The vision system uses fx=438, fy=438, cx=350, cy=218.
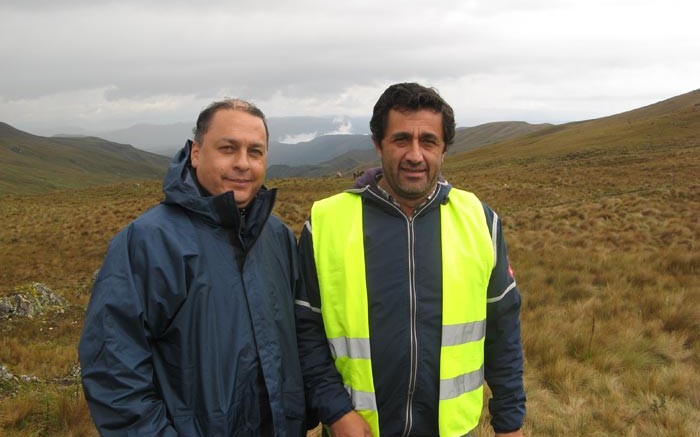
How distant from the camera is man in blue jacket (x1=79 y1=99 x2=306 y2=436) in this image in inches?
77.1

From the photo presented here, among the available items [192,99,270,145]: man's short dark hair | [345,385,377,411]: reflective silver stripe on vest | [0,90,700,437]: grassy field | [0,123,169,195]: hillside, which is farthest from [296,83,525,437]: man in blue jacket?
[0,123,169,195]: hillside

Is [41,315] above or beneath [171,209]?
beneath

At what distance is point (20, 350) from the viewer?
24.4 ft

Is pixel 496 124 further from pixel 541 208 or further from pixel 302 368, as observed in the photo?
pixel 302 368

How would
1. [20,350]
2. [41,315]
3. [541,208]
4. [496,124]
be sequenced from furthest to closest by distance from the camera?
[496,124]
[541,208]
[41,315]
[20,350]

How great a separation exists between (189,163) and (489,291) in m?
2.02

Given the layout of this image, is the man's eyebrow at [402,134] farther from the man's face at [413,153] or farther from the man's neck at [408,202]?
the man's neck at [408,202]

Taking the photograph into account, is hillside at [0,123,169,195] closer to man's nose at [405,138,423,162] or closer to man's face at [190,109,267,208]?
man's face at [190,109,267,208]

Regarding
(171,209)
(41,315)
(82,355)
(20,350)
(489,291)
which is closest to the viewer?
(82,355)

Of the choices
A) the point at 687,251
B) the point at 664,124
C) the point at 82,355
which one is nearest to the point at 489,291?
the point at 82,355

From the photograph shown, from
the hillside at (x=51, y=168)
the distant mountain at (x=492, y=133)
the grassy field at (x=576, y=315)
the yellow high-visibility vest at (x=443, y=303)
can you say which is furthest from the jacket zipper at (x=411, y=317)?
the distant mountain at (x=492, y=133)

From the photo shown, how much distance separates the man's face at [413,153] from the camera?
2.68m

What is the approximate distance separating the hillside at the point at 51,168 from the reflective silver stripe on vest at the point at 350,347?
109251 millimetres

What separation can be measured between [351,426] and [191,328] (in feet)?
3.70
